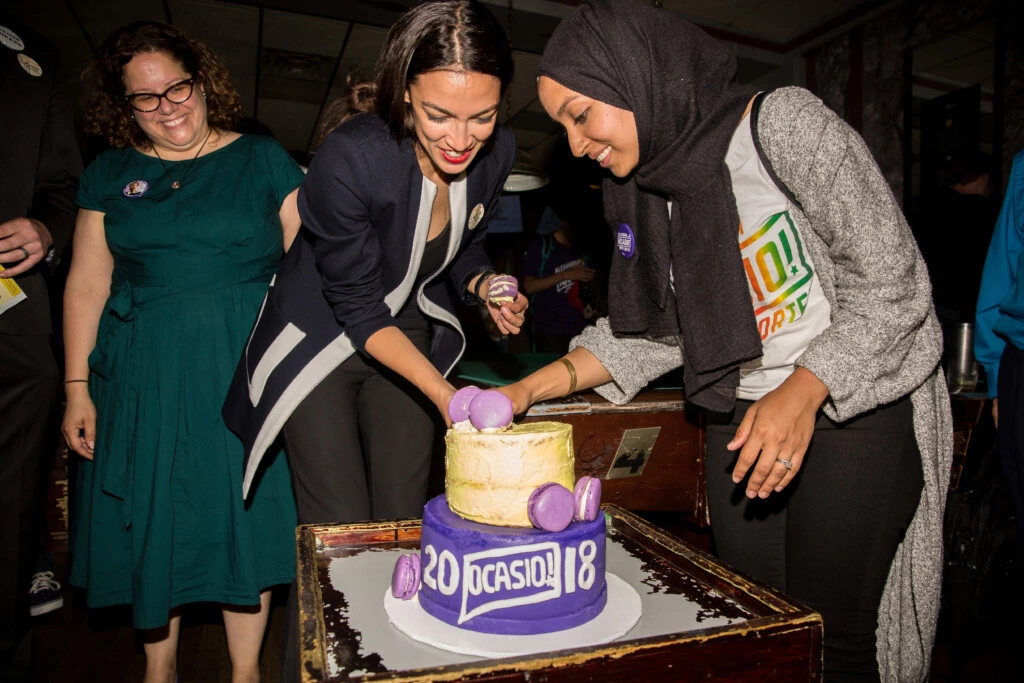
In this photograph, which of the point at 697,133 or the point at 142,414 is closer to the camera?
the point at 697,133

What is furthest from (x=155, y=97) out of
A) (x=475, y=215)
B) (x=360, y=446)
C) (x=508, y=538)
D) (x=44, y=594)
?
(x=44, y=594)

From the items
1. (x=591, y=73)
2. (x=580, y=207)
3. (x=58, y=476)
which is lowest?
(x=58, y=476)

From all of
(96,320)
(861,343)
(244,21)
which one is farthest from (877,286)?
(244,21)

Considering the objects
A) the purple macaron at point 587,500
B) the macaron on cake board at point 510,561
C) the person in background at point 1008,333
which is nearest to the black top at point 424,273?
the macaron on cake board at point 510,561

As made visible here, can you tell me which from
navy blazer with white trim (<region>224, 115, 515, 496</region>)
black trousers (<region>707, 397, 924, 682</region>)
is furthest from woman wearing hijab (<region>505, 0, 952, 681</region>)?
navy blazer with white trim (<region>224, 115, 515, 496</region>)

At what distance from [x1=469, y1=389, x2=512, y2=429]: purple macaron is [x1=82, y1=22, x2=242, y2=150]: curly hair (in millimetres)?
1407

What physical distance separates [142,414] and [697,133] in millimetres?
1558

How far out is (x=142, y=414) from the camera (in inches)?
72.9

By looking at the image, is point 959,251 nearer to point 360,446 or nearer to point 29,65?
point 360,446

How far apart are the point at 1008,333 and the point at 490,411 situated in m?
1.68

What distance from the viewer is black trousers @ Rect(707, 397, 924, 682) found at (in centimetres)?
123

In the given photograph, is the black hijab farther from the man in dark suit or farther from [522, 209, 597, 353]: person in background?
[522, 209, 597, 353]: person in background

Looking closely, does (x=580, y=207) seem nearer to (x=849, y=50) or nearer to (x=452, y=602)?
(x=849, y=50)

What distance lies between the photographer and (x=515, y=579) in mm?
1000
